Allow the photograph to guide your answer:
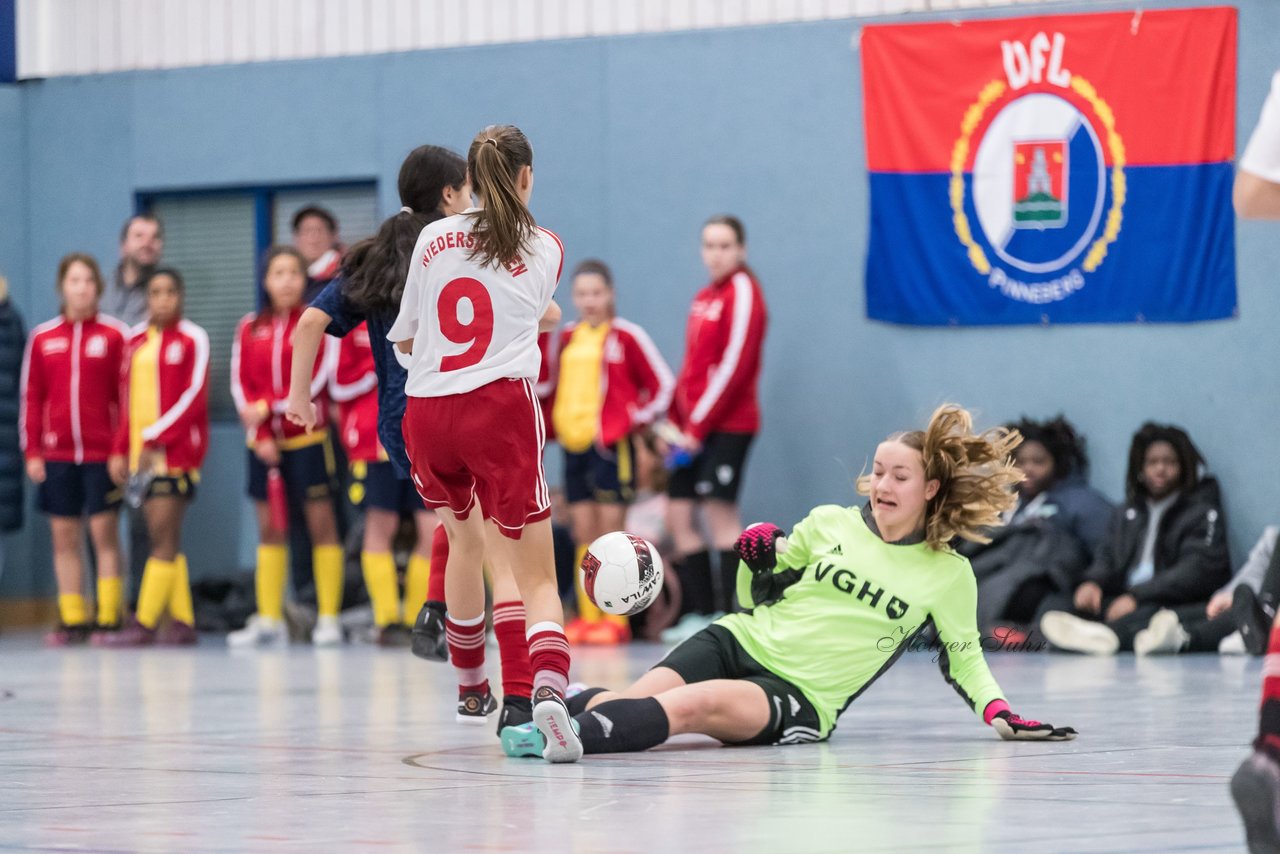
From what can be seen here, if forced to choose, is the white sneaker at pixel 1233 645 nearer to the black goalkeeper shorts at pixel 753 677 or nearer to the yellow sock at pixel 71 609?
the black goalkeeper shorts at pixel 753 677

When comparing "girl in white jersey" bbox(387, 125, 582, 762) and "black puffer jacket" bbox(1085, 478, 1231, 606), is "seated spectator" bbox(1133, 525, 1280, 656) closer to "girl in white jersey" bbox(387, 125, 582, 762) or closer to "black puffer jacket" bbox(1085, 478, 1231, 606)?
"black puffer jacket" bbox(1085, 478, 1231, 606)

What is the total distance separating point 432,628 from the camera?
671 cm

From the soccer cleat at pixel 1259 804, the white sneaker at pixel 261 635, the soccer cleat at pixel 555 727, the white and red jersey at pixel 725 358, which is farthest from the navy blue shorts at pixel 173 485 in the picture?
the soccer cleat at pixel 1259 804

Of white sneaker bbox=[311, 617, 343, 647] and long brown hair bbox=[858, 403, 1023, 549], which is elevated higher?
long brown hair bbox=[858, 403, 1023, 549]

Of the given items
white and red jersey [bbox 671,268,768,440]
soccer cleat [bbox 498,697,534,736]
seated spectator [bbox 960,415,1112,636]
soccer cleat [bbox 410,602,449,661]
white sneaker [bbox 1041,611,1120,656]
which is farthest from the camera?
white and red jersey [bbox 671,268,768,440]

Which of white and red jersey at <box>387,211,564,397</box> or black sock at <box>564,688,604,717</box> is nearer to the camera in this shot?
white and red jersey at <box>387,211,564,397</box>

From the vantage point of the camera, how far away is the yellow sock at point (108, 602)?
12703 millimetres

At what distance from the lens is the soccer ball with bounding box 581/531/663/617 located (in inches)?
235

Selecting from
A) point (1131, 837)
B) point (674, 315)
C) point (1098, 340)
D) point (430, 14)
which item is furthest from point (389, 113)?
point (1131, 837)

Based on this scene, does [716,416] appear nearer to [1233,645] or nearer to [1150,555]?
[1150,555]

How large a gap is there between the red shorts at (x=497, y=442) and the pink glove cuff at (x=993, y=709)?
4.70 feet

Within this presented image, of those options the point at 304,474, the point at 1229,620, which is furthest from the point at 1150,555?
the point at 304,474

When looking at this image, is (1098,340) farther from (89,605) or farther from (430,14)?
(89,605)

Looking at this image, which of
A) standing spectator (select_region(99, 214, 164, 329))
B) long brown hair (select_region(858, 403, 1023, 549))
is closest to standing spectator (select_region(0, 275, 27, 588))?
standing spectator (select_region(99, 214, 164, 329))
